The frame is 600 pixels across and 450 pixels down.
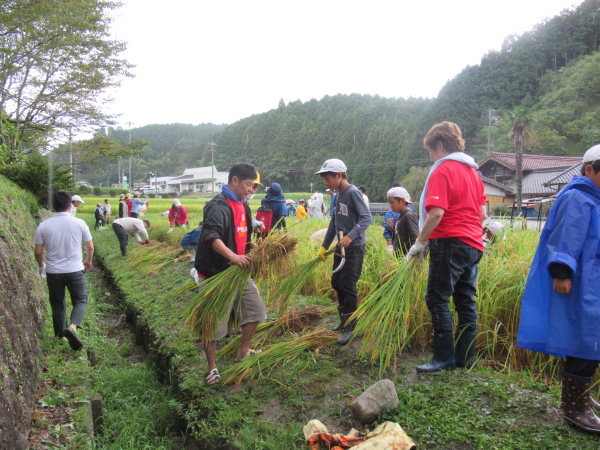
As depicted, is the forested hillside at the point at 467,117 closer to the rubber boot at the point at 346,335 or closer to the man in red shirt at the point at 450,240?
the man in red shirt at the point at 450,240

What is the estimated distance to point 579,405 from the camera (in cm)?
197

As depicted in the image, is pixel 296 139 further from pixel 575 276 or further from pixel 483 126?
pixel 575 276

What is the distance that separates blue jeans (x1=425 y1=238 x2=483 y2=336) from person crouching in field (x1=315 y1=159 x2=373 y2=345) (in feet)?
2.71

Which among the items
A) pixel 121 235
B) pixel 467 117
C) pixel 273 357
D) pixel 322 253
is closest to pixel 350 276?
pixel 322 253

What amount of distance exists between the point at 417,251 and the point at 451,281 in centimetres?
30

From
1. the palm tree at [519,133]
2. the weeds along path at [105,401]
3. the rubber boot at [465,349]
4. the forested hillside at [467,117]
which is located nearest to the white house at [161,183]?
the forested hillside at [467,117]

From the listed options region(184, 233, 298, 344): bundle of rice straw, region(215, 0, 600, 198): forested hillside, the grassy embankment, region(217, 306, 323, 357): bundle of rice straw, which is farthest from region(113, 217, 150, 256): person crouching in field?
region(215, 0, 600, 198): forested hillside

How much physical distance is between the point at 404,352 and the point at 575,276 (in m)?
1.52

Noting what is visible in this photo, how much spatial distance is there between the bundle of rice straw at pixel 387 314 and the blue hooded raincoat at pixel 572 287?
30.5 inches

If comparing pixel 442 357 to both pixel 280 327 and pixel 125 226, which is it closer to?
pixel 280 327

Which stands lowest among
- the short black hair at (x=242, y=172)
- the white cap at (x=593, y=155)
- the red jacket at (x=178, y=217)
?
the red jacket at (x=178, y=217)

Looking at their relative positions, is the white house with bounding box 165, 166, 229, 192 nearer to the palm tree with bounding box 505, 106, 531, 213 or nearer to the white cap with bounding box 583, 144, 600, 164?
the palm tree with bounding box 505, 106, 531, 213

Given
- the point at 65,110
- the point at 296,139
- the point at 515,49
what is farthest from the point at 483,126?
the point at 65,110

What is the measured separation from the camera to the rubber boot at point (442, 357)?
2678mm
